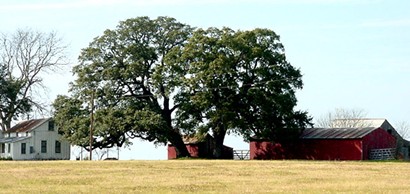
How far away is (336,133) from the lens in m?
77.9

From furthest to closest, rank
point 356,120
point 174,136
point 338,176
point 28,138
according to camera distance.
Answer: point 356,120, point 28,138, point 174,136, point 338,176

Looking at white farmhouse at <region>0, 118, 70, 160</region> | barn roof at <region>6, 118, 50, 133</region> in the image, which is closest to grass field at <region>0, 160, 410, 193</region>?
white farmhouse at <region>0, 118, 70, 160</region>

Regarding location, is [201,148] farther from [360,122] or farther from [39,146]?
[360,122]

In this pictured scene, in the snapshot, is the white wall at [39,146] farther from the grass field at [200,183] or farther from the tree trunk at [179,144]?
the grass field at [200,183]

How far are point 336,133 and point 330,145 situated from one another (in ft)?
6.36

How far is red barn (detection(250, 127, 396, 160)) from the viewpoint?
2931 inches

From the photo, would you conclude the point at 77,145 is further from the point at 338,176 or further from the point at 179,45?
the point at 338,176

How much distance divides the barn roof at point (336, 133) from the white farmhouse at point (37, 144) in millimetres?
26329

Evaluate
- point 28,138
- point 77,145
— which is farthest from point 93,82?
point 28,138

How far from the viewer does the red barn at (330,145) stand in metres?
74.4

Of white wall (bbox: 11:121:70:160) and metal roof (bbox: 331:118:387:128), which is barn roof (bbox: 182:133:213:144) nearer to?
white wall (bbox: 11:121:70:160)

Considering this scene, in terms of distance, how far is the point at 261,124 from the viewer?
243 feet

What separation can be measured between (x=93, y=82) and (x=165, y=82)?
26.3ft

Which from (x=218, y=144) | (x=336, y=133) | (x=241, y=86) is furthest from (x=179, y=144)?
(x=336, y=133)
